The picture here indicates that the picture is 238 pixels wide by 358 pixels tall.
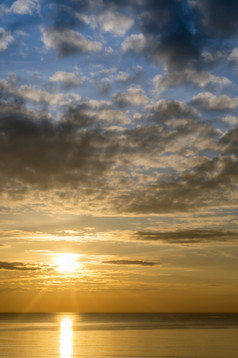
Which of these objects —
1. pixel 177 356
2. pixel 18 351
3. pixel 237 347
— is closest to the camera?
pixel 177 356

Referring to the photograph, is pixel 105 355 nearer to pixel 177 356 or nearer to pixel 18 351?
pixel 177 356

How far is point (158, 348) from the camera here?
53000mm

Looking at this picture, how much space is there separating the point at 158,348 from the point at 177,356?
8079mm

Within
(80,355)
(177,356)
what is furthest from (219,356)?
(80,355)

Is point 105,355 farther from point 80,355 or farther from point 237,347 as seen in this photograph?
point 237,347

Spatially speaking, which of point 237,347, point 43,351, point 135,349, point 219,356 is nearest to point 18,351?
point 43,351

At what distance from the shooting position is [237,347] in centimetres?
5406

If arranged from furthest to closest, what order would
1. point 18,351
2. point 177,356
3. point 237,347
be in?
1. point 237,347
2. point 18,351
3. point 177,356

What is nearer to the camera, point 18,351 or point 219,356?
point 219,356

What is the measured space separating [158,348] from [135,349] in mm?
3154

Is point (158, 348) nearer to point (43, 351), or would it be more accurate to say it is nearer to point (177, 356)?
point (177, 356)

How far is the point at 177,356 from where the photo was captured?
4534 cm

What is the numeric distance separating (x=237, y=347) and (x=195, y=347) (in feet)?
17.4

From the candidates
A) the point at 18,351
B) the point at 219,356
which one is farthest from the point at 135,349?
the point at 18,351
